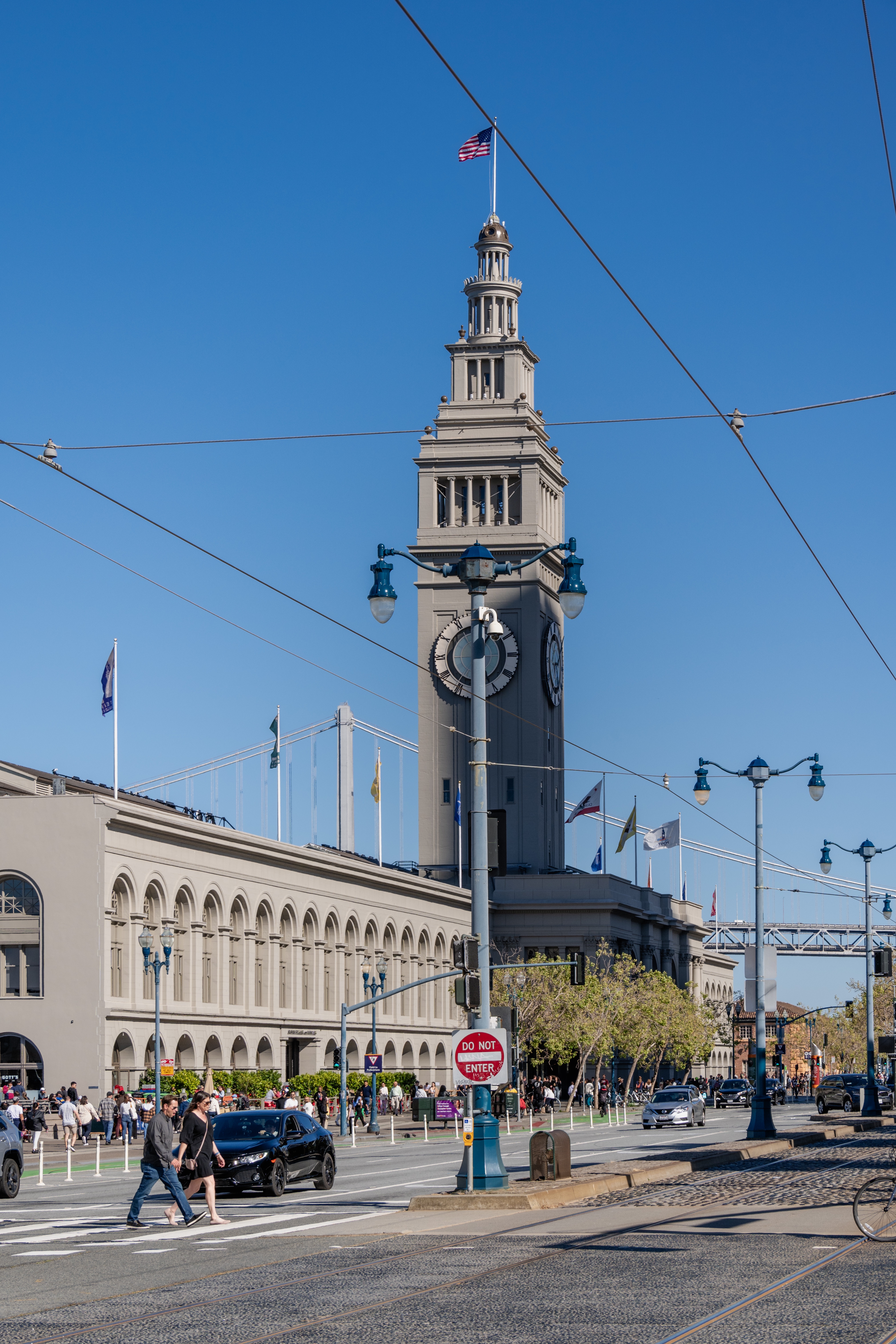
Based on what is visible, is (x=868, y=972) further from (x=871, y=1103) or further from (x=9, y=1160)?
(x=9, y=1160)

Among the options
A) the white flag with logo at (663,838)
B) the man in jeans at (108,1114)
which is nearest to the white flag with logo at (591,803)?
the white flag with logo at (663,838)

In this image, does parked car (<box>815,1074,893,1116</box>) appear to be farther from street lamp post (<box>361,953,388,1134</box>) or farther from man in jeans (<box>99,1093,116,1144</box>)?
man in jeans (<box>99,1093,116,1144</box>)

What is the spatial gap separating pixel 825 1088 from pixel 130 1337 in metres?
72.5

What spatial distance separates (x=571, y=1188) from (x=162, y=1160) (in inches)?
242

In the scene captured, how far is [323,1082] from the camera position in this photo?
81.1 metres

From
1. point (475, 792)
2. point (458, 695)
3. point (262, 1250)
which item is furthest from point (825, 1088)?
point (262, 1250)

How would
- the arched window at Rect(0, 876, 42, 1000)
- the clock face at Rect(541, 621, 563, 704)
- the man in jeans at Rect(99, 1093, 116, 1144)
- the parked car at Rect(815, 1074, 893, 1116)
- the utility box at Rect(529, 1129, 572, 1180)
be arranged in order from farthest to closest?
the clock face at Rect(541, 621, 563, 704), the parked car at Rect(815, 1074, 893, 1116), the arched window at Rect(0, 876, 42, 1000), the man in jeans at Rect(99, 1093, 116, 1144), the utility box at Rect(529, 1129, 572, 1180)

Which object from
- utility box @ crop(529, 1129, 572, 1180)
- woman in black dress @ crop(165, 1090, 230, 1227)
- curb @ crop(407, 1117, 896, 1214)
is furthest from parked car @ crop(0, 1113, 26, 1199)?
utility box @ crop(529, 1129, 572, 1180)

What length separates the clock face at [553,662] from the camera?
403ft

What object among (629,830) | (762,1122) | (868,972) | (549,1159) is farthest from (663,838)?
(549,1159)

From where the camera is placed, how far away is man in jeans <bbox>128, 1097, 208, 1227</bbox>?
24219mm

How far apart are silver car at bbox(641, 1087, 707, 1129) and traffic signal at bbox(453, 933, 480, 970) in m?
42.4

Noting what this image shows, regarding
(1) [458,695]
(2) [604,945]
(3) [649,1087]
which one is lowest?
(3) [649,1087]

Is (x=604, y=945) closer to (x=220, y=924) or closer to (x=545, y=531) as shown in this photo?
(x=545, y=531)
